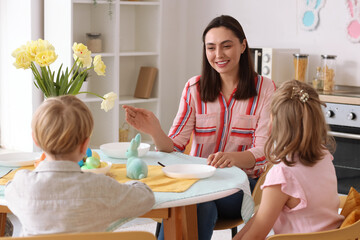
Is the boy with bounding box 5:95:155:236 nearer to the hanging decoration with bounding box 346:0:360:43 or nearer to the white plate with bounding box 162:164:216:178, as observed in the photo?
the white plate with bounding box 162:164:216:178

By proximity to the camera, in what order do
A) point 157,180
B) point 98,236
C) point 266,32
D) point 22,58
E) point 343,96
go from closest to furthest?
point 98,236, point 157,180, point 22,58, point 343,96, point 266,32

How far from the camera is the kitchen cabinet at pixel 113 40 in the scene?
3.99m

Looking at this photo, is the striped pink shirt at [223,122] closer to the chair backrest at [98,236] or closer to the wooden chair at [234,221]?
the wooden chair at [234,221]

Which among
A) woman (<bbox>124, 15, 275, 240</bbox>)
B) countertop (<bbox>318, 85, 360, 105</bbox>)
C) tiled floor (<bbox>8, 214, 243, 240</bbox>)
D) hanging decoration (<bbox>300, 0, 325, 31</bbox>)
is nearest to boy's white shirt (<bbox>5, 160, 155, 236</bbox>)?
woman (<bbox>124, 15, 275, 240</bbox>)

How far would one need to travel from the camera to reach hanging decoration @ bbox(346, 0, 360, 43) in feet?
13.0

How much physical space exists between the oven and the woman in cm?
118

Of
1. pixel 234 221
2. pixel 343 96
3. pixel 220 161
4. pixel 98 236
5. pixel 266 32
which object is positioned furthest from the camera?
pixel 266 32

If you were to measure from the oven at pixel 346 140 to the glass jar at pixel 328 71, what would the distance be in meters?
0.18

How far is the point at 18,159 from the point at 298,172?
1.10 metres

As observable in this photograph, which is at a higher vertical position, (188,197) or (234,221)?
(188,197)

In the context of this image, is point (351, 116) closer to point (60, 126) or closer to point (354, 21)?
point (354, 21)

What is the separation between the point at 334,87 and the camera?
409 centimetres

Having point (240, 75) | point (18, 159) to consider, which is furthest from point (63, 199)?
point (240, 75)

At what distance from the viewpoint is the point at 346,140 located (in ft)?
12.3
